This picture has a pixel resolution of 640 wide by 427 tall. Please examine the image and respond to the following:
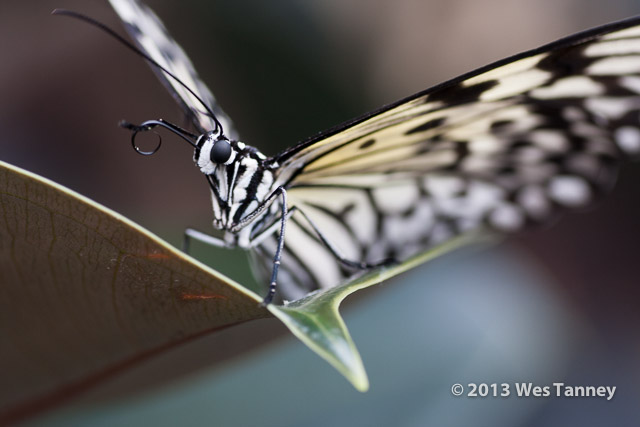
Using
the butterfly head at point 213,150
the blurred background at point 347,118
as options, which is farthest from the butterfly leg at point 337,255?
the butterfly head at point 213,150

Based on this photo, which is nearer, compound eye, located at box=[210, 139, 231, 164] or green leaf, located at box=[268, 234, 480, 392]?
green leaf, located at box=[268, 234, 480, 392]

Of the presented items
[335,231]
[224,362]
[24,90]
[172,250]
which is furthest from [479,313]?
[24,90]

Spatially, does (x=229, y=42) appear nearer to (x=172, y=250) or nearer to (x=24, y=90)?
(x=24, y=90)

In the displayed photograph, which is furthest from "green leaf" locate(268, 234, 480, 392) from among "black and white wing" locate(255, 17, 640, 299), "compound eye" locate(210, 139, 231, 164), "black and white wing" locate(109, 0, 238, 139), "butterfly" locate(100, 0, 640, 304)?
"black and white wing" locate(109, 0, 238, 139)

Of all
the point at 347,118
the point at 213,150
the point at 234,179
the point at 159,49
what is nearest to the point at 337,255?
the point at 234,179

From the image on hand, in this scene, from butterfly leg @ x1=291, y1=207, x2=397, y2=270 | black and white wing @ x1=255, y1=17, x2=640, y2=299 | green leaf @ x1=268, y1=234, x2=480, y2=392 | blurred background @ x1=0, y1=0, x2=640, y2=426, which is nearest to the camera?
green leaf @ x1=268, y1=234, x2=480, y2=392

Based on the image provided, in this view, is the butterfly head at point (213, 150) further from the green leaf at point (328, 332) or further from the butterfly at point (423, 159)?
the green leaf at point (328, 332)

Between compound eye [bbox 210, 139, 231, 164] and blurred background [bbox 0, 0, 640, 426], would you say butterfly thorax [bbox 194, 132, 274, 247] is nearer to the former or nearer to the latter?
compound eye [bbox 210, 139, 231, 164]
